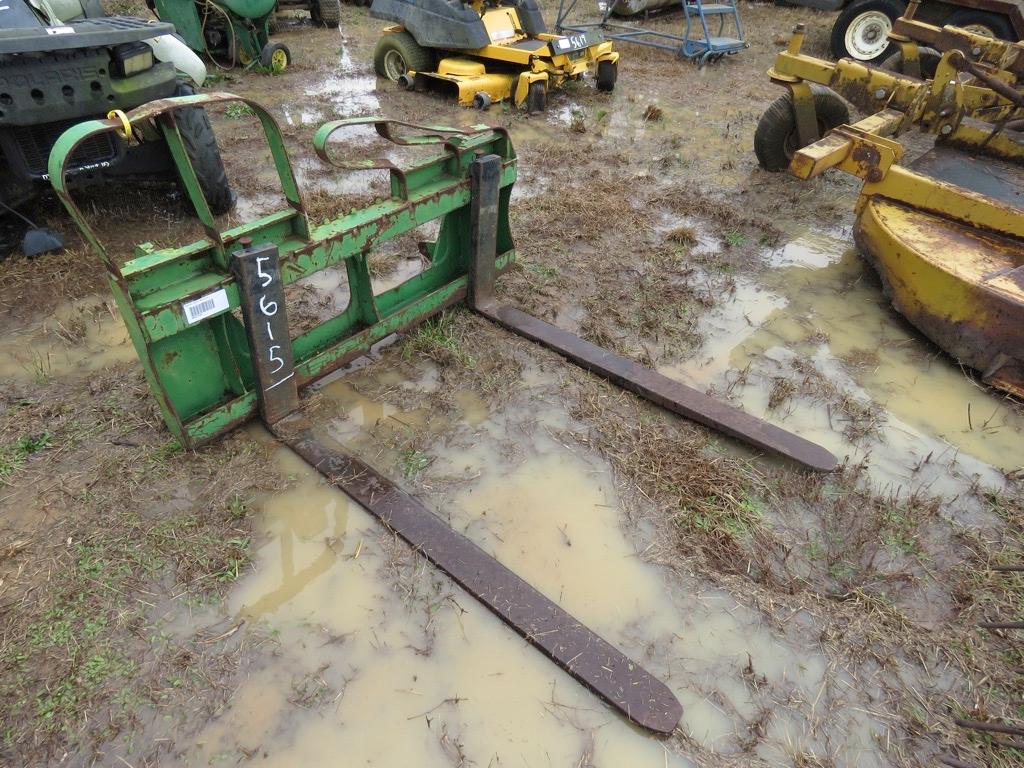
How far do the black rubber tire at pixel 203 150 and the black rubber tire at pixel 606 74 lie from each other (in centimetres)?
513

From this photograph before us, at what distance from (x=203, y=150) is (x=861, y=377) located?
446cm

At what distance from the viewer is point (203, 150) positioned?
Answer: 438cm

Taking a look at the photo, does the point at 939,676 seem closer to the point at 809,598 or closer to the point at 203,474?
the point at 809,598

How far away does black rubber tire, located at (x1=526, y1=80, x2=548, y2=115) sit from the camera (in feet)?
23.3


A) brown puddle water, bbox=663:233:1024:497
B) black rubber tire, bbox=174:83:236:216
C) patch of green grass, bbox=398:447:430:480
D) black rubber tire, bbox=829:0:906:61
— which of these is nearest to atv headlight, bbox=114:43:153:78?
black rubber tire, bbox=174:83:236:216

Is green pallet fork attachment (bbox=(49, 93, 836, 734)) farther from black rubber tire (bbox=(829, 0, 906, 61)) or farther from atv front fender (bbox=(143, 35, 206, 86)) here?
black rubber tire (bbox=(829, 0, 906, 61))

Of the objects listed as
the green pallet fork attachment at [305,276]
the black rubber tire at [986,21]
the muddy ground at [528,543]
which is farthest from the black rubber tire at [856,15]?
the green pallet fork attachment at [305,276]

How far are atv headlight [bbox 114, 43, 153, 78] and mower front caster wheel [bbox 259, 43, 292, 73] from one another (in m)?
5.05

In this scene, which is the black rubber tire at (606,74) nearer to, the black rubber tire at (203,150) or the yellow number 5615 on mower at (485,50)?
the yellow number 5615 on mower at (485,50)

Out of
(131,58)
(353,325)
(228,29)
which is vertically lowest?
(353,325)

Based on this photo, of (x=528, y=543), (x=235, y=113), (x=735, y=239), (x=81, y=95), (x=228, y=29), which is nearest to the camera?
(x=528, y=543)

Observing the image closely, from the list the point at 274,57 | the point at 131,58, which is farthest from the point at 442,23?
the point at 131,58

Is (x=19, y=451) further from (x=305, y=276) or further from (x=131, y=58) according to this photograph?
(x=131, y=58)

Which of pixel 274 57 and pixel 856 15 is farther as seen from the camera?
pixel 856 15
